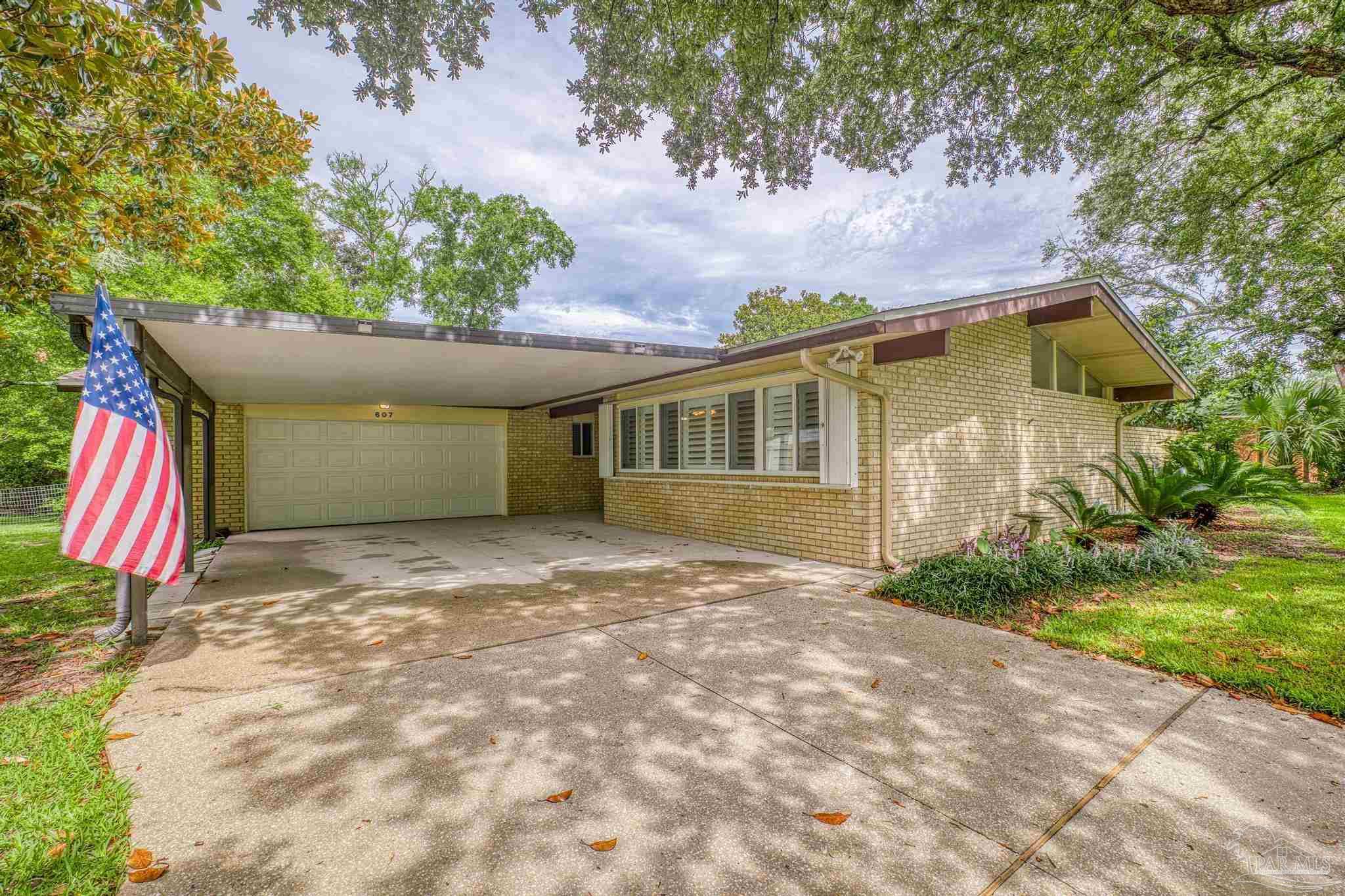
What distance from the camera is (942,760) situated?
8.00ft

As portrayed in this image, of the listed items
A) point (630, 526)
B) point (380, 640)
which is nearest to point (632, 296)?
point (630, 526)

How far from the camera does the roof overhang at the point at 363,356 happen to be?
4.56 m

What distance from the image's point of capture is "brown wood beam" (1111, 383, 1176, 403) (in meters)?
9.70

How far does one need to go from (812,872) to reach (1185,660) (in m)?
3.29

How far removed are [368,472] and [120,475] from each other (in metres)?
8.86

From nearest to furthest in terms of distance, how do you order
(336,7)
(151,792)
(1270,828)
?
(1270,828), (151,792), (336,7)

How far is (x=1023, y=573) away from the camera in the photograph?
5.18 meters

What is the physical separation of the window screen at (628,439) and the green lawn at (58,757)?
6717mm

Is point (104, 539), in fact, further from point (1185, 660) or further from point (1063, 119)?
point (1063, 119)

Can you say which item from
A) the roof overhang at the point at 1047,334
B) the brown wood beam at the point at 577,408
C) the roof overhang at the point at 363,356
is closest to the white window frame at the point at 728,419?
the roof overhang at the point at 1047,334

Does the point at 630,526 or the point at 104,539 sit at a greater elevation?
the point at 104,539

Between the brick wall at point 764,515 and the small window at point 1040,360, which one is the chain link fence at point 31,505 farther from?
the small window at point 1040,360

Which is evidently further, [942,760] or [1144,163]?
[1144,163]

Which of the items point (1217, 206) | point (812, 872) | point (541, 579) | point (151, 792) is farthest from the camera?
point (1217, 206)
